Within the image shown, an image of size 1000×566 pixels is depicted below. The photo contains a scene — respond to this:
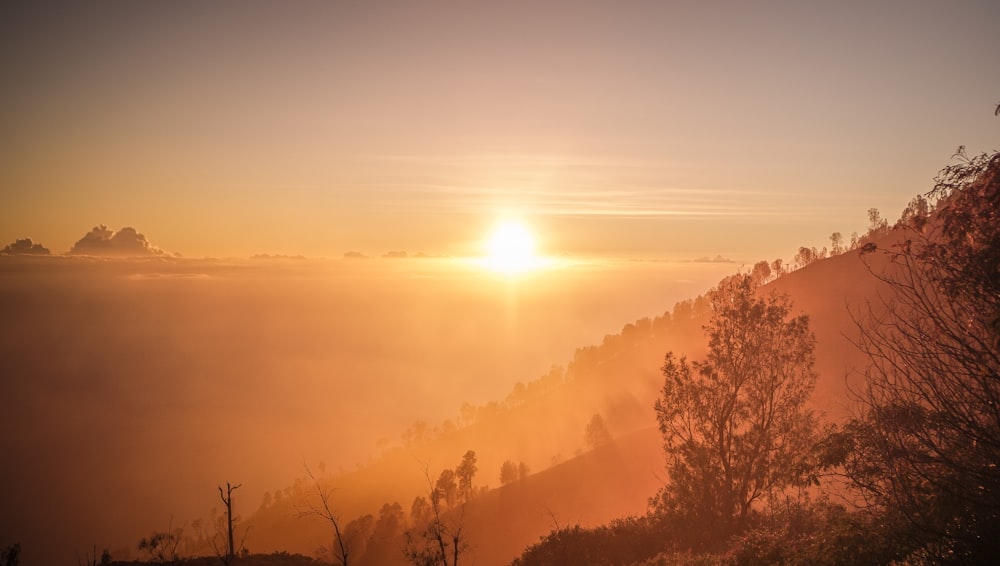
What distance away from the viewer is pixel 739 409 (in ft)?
95.8

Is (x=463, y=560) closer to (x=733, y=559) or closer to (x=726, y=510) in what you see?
(x=726, y=510)

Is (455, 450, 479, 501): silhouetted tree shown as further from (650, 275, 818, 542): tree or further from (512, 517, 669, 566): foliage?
(650, 275, 818, 542): tree

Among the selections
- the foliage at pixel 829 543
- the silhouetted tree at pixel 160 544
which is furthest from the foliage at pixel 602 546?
the silhouetted tree at pixel 160 544

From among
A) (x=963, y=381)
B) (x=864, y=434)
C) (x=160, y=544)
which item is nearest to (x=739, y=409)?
(x=864, y=434)

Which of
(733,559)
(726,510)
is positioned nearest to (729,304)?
(726,510)

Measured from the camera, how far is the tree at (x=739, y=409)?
28609 mm

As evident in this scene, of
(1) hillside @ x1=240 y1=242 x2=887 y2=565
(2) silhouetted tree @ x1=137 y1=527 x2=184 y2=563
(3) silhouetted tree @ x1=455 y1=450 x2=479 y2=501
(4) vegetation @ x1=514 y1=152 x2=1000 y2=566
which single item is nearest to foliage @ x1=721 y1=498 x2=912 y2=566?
(4) vegetation @ x1=514 y1=152 x2=1000 y2=566

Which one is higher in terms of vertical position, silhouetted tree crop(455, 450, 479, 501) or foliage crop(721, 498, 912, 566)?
foliage crop(721, 498, 912, 566)

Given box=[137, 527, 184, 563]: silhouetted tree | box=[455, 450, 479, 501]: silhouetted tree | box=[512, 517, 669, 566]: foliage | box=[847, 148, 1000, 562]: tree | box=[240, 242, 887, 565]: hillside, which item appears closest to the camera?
box=[847, 148, 1000, 562]: tree

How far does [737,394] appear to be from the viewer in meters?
29.5

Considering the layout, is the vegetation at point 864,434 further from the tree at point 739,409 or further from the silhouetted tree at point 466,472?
the silhouetted tree at point 466,472

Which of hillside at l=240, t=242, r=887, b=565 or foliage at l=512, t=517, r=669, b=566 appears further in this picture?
hillside at l=240, t=242, r=887, b=565

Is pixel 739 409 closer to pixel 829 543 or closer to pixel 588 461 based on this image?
pixel 829 543

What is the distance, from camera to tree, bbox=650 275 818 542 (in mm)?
28609
